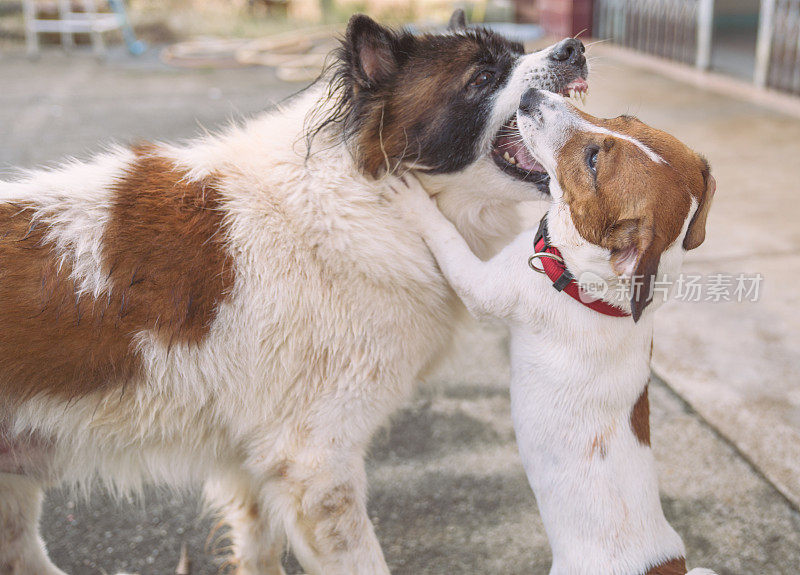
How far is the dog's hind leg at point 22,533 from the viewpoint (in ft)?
7.49

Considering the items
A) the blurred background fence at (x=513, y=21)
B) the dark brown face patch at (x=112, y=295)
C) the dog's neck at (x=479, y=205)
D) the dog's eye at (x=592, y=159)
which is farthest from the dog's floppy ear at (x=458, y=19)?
the blurred background fence at (x=513, y=21)

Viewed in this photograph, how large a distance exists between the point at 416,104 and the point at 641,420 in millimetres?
1103

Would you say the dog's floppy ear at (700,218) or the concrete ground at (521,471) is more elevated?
the dog's floppy ear at (700,218)

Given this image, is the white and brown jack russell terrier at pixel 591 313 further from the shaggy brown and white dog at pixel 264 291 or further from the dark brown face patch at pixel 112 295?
the dark brown face patch at pixel 112 295

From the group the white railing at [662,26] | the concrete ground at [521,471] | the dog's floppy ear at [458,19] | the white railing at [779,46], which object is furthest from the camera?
the white railing at [662,26]

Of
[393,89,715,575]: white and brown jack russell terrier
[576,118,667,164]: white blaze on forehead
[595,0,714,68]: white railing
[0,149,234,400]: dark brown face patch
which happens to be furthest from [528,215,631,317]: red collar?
[595,0,714,68]: white railing

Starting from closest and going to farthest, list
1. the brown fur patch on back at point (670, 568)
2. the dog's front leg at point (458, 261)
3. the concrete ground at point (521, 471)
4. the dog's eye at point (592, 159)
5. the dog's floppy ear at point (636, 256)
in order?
the dog's floppy ear at point (636, 256), the brown fur patch on back at point (670, 568), the dog's eye at point (592, 159), the dog's front leg at point (458, 261), the concrete ground at point (521, 471)

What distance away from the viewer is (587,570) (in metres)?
1.96

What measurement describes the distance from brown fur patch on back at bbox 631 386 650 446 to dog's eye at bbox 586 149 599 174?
0.64 metres

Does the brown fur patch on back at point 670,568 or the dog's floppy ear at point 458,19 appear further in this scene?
the dog's floppy ear at point 458,19

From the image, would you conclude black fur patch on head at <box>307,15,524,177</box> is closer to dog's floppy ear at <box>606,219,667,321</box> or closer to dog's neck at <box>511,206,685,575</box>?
dog's neck at <box>511,206,685,575</box>

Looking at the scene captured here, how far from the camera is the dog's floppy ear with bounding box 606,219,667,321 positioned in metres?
1.84

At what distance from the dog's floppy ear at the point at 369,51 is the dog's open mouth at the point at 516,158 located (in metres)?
0.38

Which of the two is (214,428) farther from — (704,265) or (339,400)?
(704,265)
